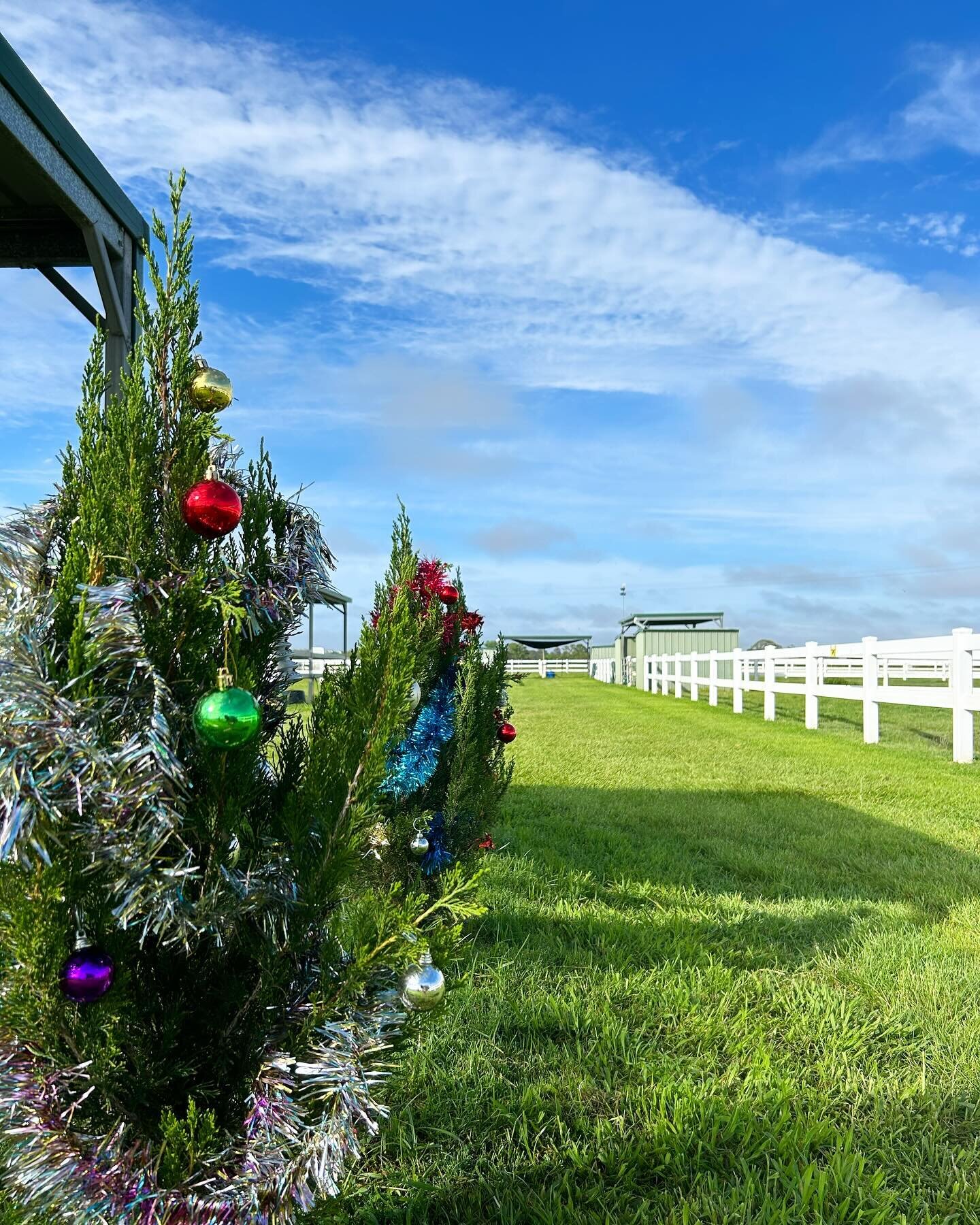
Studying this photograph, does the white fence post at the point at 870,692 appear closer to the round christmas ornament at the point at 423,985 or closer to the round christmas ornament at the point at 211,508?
the round christmas ornament at the point at 423,985

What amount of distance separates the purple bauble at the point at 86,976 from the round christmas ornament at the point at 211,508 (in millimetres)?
759

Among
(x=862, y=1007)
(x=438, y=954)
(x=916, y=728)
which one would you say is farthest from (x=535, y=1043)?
(x=916, y=728)

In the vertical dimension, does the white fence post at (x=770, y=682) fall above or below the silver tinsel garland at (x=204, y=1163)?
above

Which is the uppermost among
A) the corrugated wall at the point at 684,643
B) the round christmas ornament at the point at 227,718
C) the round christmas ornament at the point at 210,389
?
the corrugated wall at the point at 684,643

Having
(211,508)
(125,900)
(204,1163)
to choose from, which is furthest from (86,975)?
(211,508)

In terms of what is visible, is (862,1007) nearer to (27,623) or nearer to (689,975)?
(689,975)

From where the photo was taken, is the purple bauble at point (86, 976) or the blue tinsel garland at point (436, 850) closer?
the purple bauble at point (86, 976)

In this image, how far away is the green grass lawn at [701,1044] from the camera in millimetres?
2133

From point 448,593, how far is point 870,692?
9.60 metres

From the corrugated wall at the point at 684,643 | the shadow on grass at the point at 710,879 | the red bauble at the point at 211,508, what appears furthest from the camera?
the corrugated wall at the point at 684,643

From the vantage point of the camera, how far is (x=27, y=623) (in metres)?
1.45

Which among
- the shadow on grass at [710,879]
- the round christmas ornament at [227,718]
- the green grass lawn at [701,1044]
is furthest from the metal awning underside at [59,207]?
the shadow on grass at [710,879]

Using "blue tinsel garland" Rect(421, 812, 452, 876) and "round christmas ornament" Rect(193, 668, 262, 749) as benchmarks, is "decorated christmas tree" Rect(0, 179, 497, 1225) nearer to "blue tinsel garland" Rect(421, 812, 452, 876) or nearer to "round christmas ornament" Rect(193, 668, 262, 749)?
"round christmas ornament" Rect(193, 668, 262, 749)

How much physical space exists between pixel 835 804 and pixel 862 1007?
464cm
